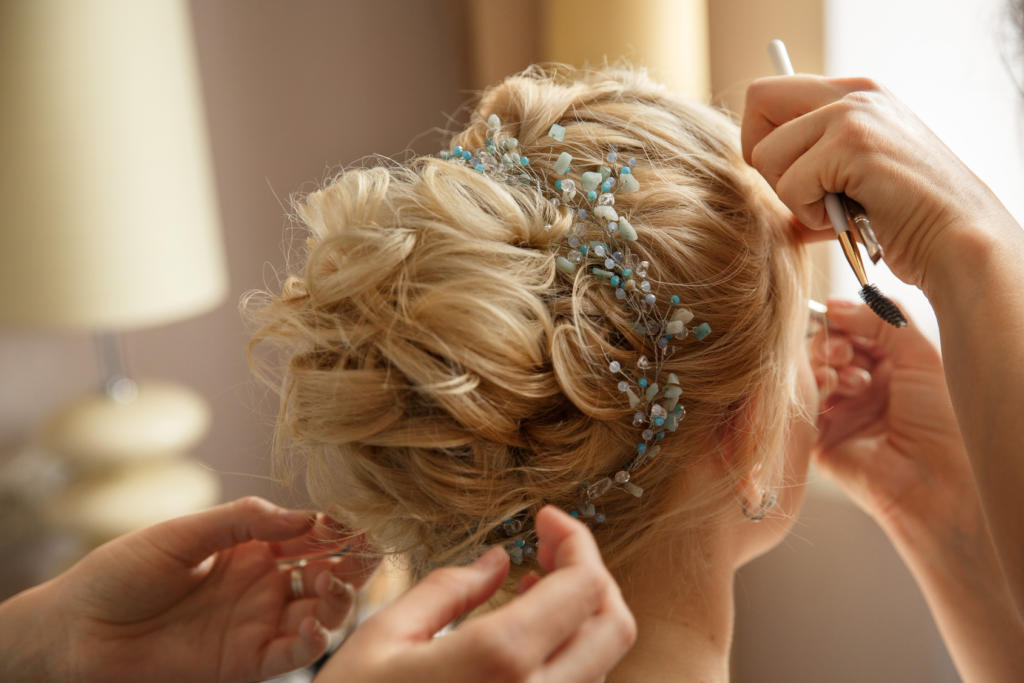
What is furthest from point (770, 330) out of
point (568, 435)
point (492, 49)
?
point (492, 49)

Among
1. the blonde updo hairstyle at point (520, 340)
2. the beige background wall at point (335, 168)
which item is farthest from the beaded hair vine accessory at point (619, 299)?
the beige background wall at point (335, 168)

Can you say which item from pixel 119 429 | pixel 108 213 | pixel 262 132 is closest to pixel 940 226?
pixel 108 213

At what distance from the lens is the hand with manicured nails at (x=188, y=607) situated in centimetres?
99

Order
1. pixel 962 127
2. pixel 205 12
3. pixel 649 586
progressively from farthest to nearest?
pixel 205 12 < pixel 962 127 < pixel 649 586

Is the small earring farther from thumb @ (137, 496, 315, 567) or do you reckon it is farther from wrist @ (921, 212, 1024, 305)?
thumb @ (137, 496, 315, 567)

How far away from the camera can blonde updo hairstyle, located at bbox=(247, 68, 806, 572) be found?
729 mm

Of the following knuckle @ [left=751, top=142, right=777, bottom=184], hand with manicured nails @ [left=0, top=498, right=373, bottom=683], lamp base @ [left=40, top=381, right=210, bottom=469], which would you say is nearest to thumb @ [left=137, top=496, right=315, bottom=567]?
hand with manicured nails @ [left=0, top=498, right=373, bottom=683]

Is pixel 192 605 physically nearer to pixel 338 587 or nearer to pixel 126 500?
pixel 338 587

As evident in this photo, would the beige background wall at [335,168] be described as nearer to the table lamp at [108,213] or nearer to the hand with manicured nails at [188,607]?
the table lamp at [108,213]

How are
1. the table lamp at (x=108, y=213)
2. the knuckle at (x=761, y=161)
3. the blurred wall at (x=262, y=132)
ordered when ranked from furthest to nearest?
the blurred wall at (x=262, y=132), the table lamp at (x=108, y=213), the knuckle at (x=761, y=161)

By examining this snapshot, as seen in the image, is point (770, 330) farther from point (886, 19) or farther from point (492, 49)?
point (492, 49)

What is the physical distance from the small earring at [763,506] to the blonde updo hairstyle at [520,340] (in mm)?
22

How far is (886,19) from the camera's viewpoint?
1.39m

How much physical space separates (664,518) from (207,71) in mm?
1531
